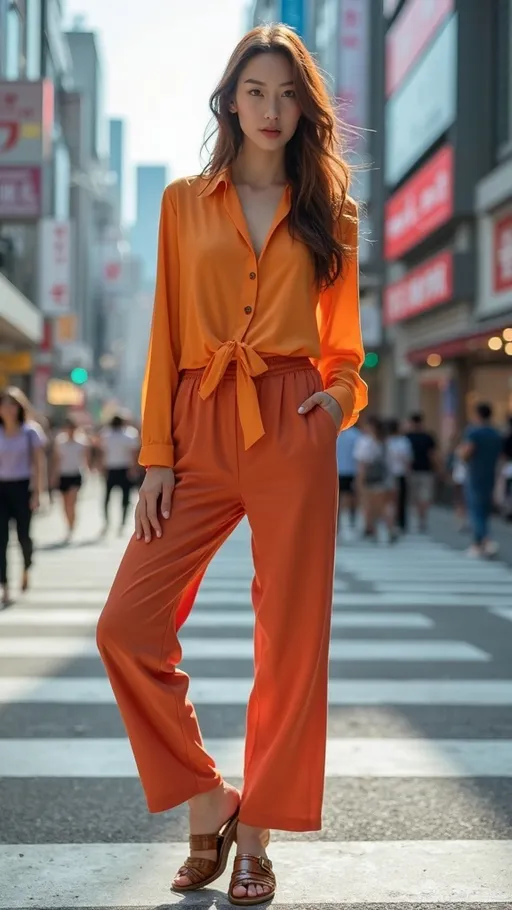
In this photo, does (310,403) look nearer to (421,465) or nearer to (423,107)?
(421,465)

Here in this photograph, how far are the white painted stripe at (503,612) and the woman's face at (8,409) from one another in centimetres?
406

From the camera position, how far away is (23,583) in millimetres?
10789

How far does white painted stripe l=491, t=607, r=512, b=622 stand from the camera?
9453 millimetres

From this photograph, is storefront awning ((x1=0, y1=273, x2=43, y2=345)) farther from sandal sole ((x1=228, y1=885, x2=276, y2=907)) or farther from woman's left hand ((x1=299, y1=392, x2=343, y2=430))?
sandal sole ((x1=228, y1=885, x2=276, y2=907))

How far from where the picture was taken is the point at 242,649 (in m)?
7.76

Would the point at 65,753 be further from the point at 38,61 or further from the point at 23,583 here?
the point at 38,61

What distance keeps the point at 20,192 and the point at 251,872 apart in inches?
637

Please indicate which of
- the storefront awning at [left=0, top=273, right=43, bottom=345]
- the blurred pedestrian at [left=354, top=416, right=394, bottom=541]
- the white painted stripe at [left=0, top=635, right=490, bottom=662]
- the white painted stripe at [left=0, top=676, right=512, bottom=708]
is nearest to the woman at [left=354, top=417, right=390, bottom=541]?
the blurred pedestrian at [left=354, top=416, right=394, bottom=541]

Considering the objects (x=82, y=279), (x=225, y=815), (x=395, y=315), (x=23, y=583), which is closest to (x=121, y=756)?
(x=225, y=815)

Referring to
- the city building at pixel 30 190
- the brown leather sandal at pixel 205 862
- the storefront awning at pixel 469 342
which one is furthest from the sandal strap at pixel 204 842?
the storefront awning at pixel 469 342

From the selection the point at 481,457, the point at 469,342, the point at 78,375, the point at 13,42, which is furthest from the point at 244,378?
the point at 78,375

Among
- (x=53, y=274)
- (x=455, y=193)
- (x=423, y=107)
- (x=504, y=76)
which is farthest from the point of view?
(x=53, y=274)

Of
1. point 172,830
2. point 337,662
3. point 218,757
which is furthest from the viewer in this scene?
point 337,662

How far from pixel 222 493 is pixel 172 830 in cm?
128
